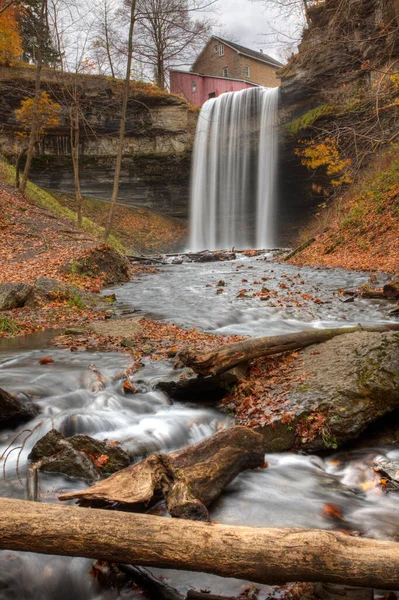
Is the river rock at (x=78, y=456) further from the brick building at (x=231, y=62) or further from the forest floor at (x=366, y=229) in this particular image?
the brick building at (x=231, y=62)

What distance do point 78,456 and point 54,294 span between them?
5.85 m

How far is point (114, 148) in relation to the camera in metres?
32.5

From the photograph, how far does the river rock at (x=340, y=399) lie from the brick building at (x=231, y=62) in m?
48.1

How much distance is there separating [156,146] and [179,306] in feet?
83.9

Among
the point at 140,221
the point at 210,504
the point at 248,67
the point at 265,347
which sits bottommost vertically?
the point at 210,504

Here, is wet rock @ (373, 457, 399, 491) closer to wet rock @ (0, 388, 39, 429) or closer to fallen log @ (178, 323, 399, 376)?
fallen log @ (178, 323, 399, 376)

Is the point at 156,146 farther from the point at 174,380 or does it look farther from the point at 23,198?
the point at 174,380

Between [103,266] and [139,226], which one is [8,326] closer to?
[103,266]

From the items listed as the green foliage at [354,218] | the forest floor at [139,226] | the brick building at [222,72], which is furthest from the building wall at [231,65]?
the green foliage at [354,218]

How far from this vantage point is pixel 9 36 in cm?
2606

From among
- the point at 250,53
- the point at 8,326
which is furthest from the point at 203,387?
the point at 250,53

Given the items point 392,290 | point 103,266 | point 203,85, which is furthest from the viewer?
point 203,85

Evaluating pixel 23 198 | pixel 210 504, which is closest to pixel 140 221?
pixel 23 198

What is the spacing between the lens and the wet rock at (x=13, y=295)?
803cm
